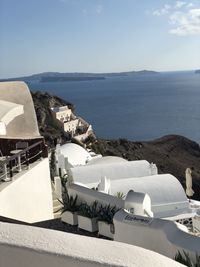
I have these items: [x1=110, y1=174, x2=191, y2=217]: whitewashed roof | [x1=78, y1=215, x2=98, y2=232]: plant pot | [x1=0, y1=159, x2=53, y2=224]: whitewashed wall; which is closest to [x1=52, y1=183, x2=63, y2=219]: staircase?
[x1=0, y1=159, x2=53, y2=224]: whitewashed wall

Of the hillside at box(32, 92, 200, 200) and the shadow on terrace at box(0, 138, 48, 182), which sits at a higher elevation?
the shadow on terrace at box(0, 138, 48, 182)

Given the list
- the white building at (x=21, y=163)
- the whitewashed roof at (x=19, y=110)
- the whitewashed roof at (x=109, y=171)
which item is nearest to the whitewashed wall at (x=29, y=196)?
the white building at (x=21, y=163)

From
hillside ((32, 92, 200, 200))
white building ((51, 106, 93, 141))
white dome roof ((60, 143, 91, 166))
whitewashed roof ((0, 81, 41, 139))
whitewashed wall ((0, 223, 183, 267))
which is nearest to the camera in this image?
whitewashed wall ((0, 223, 183, 267))

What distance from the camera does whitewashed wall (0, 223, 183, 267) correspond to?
2.99 metres

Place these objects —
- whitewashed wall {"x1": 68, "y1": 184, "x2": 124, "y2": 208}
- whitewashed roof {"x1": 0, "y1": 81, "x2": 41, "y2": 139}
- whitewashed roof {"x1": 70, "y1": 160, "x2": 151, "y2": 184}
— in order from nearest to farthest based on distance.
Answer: whitewashed wall {"x1": 68, "y1": 184, "x2": 124, "y2": 208} < whitewashed roof {"x1": 0, "y1": 81, "x2": 41, "y2": 139} < whitewashed roof {"x1": 70, "y1": 160, "x2": 151, "y2": 184}

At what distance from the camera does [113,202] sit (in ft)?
27.0

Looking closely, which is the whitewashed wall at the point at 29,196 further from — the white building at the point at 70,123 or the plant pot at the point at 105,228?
the white building at the point at 70,123

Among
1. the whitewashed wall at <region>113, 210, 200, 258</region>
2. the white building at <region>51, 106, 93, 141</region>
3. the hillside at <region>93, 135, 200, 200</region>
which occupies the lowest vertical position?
the hillside at <region>93, 135, 200, 200</region>

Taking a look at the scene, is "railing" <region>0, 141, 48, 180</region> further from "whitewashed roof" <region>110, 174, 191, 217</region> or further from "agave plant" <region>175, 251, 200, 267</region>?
"agave plant" <region>175, 251, 200, 267</region>

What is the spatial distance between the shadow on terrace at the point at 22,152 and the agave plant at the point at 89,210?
4.89 feet

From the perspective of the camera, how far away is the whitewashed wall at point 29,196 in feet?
26.3

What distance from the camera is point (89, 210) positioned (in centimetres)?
861

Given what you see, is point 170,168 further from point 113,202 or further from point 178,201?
point 113,202

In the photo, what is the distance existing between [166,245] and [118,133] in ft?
310
